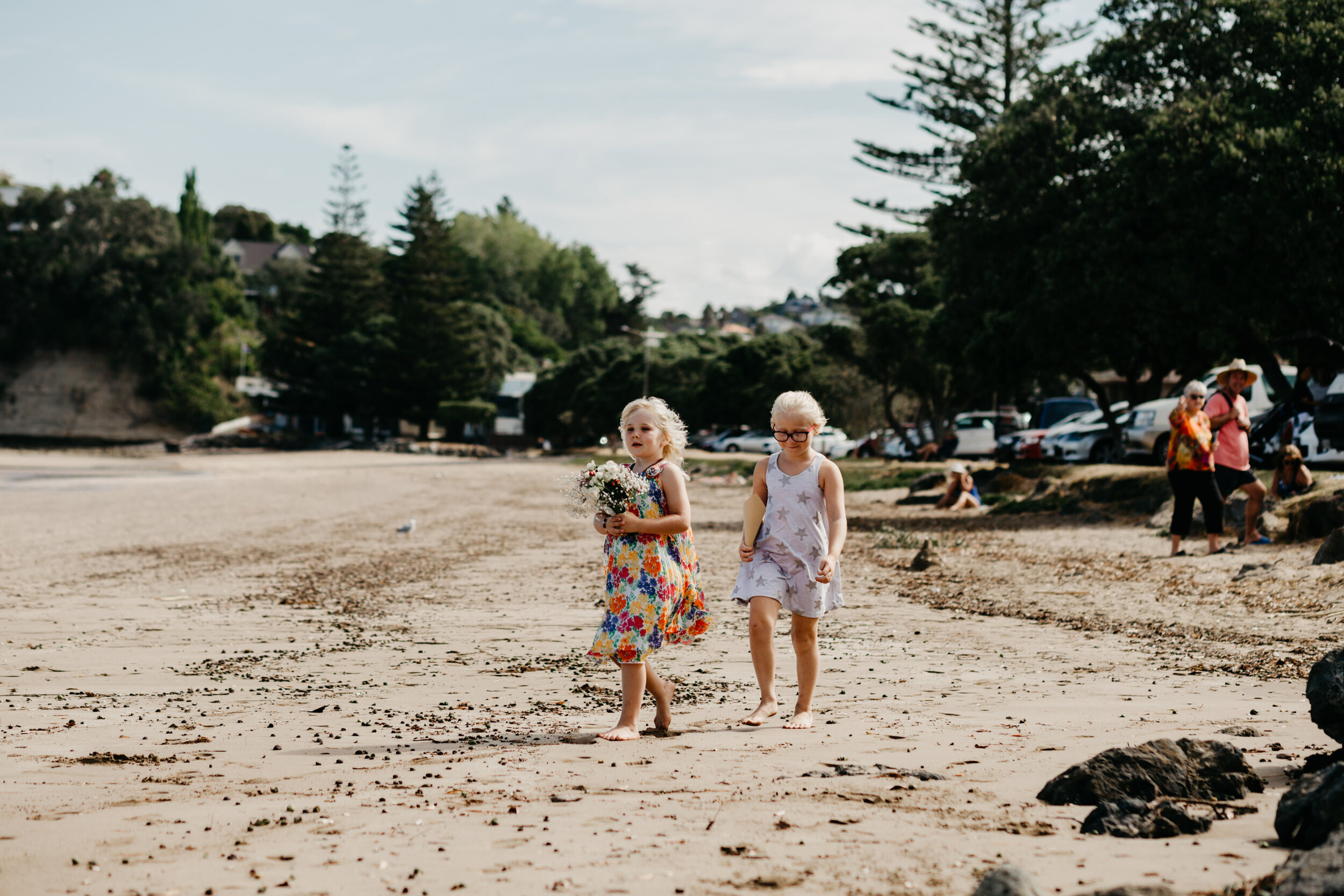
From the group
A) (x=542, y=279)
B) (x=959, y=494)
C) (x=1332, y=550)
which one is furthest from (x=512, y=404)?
(x=1332, y=550)

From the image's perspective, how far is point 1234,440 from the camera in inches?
482

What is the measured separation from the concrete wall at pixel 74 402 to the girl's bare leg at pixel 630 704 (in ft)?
266

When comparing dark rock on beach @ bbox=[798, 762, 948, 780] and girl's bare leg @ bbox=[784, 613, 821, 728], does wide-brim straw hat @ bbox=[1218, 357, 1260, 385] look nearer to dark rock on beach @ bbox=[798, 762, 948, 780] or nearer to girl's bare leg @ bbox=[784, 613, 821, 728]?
girl's bare leg @ bbox=[784, 613, 821, 728]

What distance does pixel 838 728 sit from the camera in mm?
5180

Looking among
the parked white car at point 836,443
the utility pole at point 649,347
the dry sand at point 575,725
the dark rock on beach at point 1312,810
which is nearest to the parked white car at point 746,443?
the parked white car at point 836,443

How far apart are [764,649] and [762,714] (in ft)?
0.98

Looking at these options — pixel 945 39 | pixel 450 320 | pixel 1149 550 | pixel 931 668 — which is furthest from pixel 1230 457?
pixel 450 320

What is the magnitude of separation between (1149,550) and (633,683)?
9.58 meters

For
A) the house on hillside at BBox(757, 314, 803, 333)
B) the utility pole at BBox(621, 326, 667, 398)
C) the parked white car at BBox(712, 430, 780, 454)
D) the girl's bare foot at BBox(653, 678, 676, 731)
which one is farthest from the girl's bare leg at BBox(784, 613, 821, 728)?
the house on hillside at BBox(757, 314, 803, 333)

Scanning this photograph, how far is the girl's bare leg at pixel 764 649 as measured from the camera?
5.38 m

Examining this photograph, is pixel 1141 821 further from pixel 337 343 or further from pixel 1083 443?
pixel 337 343

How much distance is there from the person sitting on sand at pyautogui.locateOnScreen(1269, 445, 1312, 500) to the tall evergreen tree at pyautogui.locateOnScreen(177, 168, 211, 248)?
3300 inches

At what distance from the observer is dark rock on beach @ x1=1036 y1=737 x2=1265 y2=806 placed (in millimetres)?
3727

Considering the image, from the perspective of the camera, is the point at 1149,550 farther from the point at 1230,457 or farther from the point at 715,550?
the point at 715,550
